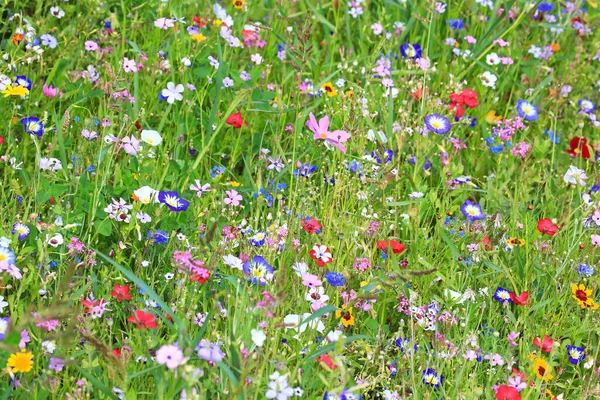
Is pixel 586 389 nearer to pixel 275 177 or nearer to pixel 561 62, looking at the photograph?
pixel 275 177

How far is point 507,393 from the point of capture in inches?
84.6

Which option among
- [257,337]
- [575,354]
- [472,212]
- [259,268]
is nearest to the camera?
[257,337]

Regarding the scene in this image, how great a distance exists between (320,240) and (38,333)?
93 cm

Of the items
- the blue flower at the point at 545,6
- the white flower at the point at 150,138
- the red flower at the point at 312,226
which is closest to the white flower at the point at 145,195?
the white flower at the point at 150,138

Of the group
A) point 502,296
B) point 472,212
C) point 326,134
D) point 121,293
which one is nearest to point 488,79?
point 472,212

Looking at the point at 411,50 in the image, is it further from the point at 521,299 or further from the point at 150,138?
the point at 521,299

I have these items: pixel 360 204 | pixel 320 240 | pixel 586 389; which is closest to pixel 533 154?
pixel 360 204

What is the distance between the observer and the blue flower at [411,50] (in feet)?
12.3

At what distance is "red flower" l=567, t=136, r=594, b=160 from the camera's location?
3402mm

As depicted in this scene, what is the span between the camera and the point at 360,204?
2.91m

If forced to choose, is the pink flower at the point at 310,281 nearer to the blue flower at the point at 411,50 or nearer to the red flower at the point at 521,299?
the red flower at the point at 521,299

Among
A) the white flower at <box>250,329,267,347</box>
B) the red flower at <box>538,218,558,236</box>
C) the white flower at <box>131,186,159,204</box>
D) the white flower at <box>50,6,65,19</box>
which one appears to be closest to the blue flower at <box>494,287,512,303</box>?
the red flower at <box>538,218,558,236</box>

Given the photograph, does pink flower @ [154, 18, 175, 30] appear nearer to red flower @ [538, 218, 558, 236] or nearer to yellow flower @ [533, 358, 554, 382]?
red flower @ [538, 218, 558, 236]

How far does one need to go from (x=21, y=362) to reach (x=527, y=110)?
97.3 inches
